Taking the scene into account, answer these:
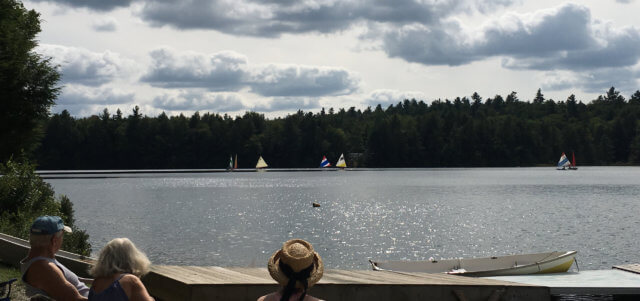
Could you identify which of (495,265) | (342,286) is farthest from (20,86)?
(342,286)

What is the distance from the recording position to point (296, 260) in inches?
193

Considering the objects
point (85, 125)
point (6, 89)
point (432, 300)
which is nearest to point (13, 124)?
point (6, 89)

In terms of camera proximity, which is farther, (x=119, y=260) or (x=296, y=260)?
(x=119, y=260)

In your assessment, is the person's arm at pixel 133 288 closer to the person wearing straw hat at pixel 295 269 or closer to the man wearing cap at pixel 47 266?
the man wearing cap at pixel 47 266

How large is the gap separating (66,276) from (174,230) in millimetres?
40522

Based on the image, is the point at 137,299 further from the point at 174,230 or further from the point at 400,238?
the point at 174,230

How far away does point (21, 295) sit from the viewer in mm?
12141

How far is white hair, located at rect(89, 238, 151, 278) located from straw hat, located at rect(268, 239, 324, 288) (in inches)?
54.9

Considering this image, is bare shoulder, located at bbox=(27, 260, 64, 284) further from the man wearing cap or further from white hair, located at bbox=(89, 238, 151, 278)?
white hair, located at bbox=(89, 238, 151, 278)

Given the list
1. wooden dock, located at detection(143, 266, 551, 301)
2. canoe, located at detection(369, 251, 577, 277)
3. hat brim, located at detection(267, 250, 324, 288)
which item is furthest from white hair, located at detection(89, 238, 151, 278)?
canoe, located at detection(369, 251, 577, 277)

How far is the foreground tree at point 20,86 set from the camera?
117ft

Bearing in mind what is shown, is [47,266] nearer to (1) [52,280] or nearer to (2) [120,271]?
(1) [52,280]

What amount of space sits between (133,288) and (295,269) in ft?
5.47

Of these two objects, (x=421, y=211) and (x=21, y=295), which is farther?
(x=421, y=211)
